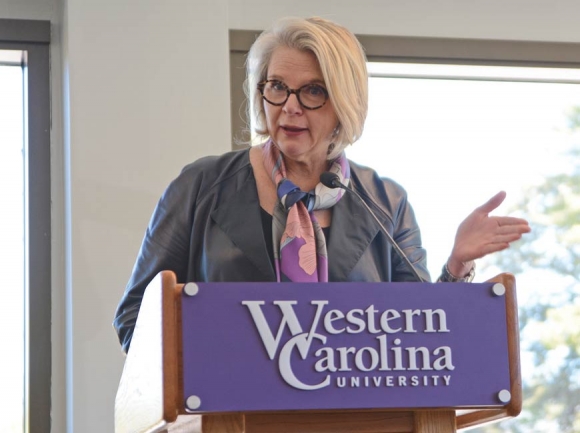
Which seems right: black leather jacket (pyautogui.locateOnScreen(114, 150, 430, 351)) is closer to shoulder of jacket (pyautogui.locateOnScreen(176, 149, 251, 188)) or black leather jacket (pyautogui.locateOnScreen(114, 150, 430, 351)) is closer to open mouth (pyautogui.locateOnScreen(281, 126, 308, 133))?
shoulder of jacket (pyautogui.locateOnScreen(176, 149, 251, 188))

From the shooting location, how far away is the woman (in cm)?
191

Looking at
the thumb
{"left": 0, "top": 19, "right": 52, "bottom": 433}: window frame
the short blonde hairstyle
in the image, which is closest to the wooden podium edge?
the thumb

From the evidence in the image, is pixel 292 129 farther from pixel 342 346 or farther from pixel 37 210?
pixel 37 210

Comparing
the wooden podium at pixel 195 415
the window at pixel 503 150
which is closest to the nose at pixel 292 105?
the wooden podium at pixel 195 415

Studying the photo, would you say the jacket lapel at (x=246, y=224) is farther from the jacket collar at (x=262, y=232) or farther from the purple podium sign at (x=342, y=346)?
the purple podium sign at (x=342, y=346)

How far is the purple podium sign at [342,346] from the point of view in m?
1.27

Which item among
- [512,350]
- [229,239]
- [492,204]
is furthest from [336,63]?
[512,350]

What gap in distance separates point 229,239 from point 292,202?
5.7 inches

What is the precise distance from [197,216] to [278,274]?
21 centimetres

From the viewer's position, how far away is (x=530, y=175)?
4082 millimetres

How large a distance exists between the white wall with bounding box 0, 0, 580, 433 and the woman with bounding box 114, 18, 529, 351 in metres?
1.28

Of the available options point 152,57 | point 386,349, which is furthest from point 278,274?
point 152,57

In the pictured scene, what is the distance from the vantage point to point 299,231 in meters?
1.90

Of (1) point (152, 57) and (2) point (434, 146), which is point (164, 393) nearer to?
(1) point (152, 57)
